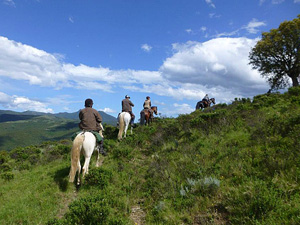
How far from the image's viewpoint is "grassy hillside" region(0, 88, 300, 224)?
14.3 feet

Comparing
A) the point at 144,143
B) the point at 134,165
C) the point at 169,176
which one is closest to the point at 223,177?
the point at 169,176

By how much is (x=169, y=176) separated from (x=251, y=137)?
4041mm

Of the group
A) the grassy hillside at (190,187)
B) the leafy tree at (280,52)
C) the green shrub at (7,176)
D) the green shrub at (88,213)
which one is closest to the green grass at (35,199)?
the grassy hillside at (190,187)

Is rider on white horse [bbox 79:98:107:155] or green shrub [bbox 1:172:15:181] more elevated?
rider on white horse [bbox 79:98:107:155]

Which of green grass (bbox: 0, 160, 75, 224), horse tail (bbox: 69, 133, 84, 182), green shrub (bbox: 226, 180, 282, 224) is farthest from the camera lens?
horse tail (bbox: 69, 133, 84, 182)

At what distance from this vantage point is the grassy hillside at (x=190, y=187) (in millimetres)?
4359

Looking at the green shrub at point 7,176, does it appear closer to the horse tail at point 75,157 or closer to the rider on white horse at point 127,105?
the horse tail at point 75,157

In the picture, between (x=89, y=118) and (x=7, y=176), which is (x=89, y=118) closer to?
(x=89, y=118)

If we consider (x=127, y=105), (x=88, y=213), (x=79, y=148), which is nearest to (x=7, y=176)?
(x=79, y=148)

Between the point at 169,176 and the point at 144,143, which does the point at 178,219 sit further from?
the point at 144,143

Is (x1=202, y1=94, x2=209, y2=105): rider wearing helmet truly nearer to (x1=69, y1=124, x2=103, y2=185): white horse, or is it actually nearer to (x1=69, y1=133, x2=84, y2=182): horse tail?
(x1=69, y1=124, x2=103, y2=185): white horse

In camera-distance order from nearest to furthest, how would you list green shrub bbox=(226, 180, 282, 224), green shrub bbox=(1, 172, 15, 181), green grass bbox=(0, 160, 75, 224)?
green shrub bbox=(226, 180, 282, 224), green grass bbox=(0, 160, 75, 224), green shrub bbox=(1, 172, 15, 181)

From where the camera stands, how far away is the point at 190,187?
576 centimetres

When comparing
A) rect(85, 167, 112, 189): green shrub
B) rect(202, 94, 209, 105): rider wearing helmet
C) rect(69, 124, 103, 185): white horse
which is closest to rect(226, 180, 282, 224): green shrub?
rect(85, 167, 112, 189): green shrub
